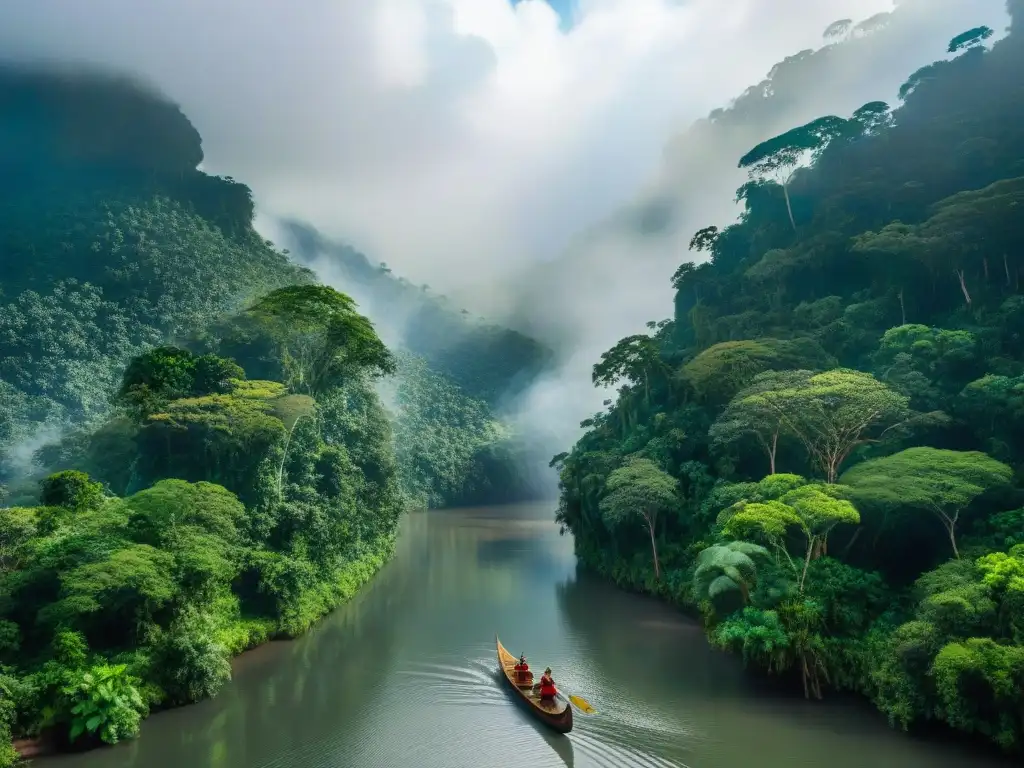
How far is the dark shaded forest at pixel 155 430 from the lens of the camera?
528 inches

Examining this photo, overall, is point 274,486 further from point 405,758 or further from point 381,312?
point 381,312

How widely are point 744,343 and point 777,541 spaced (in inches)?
450

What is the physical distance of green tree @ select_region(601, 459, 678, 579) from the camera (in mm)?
22656

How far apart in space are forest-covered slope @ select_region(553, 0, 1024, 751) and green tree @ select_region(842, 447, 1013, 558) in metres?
0.06

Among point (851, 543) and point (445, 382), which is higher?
point (445, 382)

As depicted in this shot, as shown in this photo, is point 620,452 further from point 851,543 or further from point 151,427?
point 151,427

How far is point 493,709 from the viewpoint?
14.3 meters

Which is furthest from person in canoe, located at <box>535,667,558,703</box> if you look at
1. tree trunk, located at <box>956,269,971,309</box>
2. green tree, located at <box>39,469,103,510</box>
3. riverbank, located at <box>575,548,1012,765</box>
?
tree trunk, located at <box>956,269,971,309</box>

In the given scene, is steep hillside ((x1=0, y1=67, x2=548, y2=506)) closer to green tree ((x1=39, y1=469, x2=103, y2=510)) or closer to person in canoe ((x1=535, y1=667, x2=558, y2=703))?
green tree ((x1=39, y1=469, x2=103, y2=510))

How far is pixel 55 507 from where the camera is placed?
16984mm

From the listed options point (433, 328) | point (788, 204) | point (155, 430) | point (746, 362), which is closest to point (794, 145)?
point (788, 204)

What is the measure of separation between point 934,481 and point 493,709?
11.2 m

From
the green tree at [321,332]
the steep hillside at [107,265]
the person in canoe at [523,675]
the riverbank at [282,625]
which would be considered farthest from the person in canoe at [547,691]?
the steep hillside at [107,265]

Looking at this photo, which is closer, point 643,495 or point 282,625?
point 282,625
